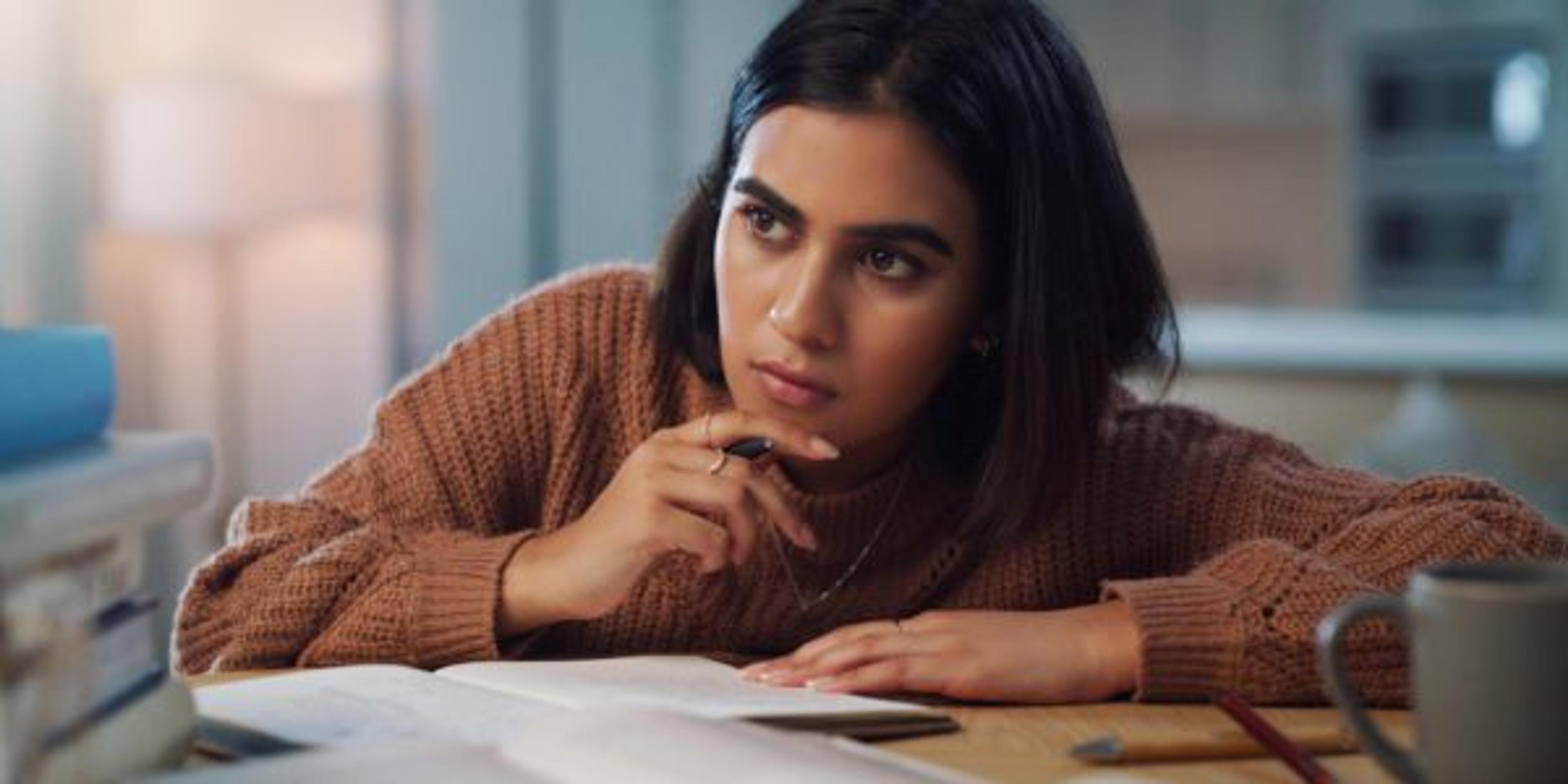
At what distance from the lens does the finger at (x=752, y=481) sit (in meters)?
1.20

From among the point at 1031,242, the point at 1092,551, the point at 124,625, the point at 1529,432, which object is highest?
the point at 1031,242

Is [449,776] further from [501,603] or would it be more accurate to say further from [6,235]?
[6,235]

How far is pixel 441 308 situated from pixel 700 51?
2.13ft

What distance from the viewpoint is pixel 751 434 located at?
122 centimetres

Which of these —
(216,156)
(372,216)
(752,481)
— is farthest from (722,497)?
(372,216)

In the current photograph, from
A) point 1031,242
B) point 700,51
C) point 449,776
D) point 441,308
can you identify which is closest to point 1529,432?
point 700,51

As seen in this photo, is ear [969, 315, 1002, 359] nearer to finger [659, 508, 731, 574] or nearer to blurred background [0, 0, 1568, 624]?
finger [659, 508, 731, 574]

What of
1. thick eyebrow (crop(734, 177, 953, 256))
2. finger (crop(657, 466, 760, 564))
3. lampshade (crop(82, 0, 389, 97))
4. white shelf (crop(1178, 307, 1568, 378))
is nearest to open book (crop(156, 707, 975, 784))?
finger (crop(657, 466, 760, 564))

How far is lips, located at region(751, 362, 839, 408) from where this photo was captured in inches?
48.7

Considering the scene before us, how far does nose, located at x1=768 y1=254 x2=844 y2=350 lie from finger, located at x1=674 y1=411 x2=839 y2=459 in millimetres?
54

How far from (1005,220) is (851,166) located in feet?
0.52

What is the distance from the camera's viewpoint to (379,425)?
4.60 feet

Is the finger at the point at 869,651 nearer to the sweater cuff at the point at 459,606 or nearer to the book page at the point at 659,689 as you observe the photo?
the book page at the point at 659,689

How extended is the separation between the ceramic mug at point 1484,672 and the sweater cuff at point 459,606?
0.54 metres
